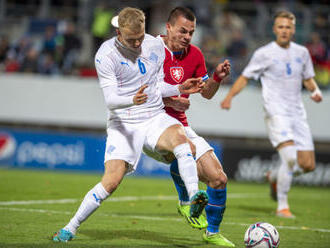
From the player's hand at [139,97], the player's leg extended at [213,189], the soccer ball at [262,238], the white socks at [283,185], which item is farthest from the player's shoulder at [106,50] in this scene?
the white socks at [283,185]

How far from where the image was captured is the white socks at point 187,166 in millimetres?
6363

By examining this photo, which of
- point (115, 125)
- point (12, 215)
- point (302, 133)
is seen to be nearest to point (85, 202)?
point (115, 125)

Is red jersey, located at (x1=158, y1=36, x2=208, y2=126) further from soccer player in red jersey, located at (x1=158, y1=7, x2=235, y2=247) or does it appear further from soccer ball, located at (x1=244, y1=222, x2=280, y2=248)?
soccer ball, located at (x1=244, y1=222, x2=280, y2=248)

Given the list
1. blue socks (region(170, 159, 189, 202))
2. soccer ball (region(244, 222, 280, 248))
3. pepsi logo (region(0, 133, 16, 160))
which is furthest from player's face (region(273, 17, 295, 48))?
pepsi logo (region(0, 133, 16, 160))

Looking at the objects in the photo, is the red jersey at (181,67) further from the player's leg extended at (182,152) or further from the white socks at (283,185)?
the white socks at (283,185)

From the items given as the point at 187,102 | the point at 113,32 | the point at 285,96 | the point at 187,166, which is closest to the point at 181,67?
the point at 187,102

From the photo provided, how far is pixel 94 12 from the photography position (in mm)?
20953

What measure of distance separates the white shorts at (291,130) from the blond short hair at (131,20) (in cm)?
419

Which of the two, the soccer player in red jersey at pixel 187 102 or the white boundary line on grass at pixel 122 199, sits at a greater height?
the soccer player in red jersey at pixel 187 102

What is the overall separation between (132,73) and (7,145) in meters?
12.0

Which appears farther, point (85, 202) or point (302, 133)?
point (302, 133)

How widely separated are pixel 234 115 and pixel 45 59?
5516 mm

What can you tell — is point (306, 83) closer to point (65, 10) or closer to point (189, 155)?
point (189, 155)

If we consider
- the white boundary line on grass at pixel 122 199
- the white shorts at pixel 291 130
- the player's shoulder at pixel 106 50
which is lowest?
the white boundary line on grass at pixel 122 199
